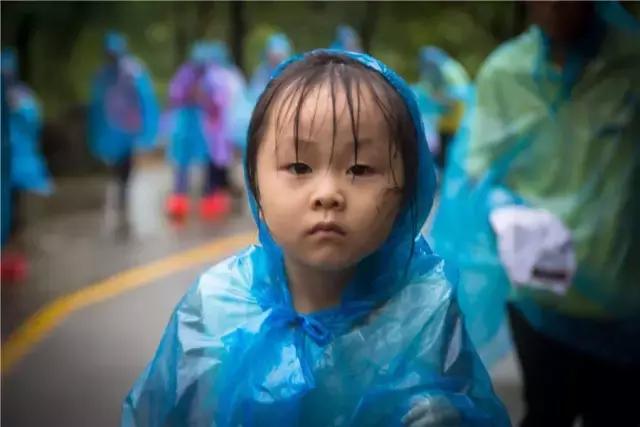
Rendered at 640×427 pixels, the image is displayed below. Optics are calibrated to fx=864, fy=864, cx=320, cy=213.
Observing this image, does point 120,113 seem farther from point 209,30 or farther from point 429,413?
point 429,413

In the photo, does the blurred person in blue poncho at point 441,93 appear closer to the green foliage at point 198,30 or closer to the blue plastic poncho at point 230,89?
the green foliage at point 198,30

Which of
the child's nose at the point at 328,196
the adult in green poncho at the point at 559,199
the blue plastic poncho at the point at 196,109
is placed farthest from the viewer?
the blue plastic poncho at the point at 196,109

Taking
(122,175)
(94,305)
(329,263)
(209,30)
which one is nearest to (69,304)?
(94,305)

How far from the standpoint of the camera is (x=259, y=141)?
76 cm

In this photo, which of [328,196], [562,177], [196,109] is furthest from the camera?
[196,109]

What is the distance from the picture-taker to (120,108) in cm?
116

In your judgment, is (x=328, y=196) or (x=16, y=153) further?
(x=16, y=153)

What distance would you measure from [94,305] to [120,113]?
0.26 meters

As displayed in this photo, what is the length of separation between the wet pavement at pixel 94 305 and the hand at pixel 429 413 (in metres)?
0.29

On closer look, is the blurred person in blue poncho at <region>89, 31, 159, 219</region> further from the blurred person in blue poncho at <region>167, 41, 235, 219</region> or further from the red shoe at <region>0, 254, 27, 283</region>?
the red shoe at <region>0, 254, 27, 283</region>

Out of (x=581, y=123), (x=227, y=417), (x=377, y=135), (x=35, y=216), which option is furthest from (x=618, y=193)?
(x=35, y=216)

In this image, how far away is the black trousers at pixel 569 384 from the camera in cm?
108

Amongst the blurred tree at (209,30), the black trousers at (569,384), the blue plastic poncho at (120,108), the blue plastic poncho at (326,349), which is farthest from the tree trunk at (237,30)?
the black trousers at (569,384)

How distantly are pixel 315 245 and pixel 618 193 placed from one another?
467 mm
